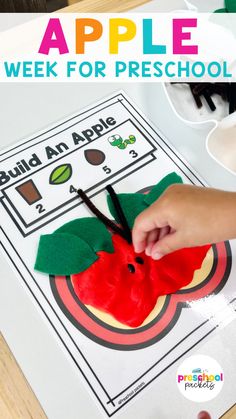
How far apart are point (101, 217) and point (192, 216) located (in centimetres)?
15

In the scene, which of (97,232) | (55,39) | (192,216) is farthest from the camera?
(55,39)

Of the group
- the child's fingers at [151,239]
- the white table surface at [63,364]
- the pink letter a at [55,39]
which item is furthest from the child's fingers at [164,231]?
the pink letter a at [55,39]

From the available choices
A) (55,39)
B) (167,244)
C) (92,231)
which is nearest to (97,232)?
(92,231)

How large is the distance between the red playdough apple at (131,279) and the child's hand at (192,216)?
3.0 inches

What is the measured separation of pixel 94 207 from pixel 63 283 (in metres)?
0.10

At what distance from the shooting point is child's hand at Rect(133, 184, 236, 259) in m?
0.42

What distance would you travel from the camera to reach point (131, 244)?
54 cm

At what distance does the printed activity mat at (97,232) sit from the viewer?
48 cm

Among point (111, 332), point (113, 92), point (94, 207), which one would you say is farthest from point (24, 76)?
point (111, 332)

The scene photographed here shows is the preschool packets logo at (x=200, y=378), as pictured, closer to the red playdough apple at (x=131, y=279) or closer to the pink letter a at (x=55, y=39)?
the red playdough apple at (x=131, y=279)

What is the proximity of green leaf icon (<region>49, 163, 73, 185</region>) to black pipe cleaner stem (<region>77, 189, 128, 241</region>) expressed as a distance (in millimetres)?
30

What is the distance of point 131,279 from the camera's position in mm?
516

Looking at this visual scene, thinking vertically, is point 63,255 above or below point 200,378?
above

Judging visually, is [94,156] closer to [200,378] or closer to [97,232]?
[97,232]
